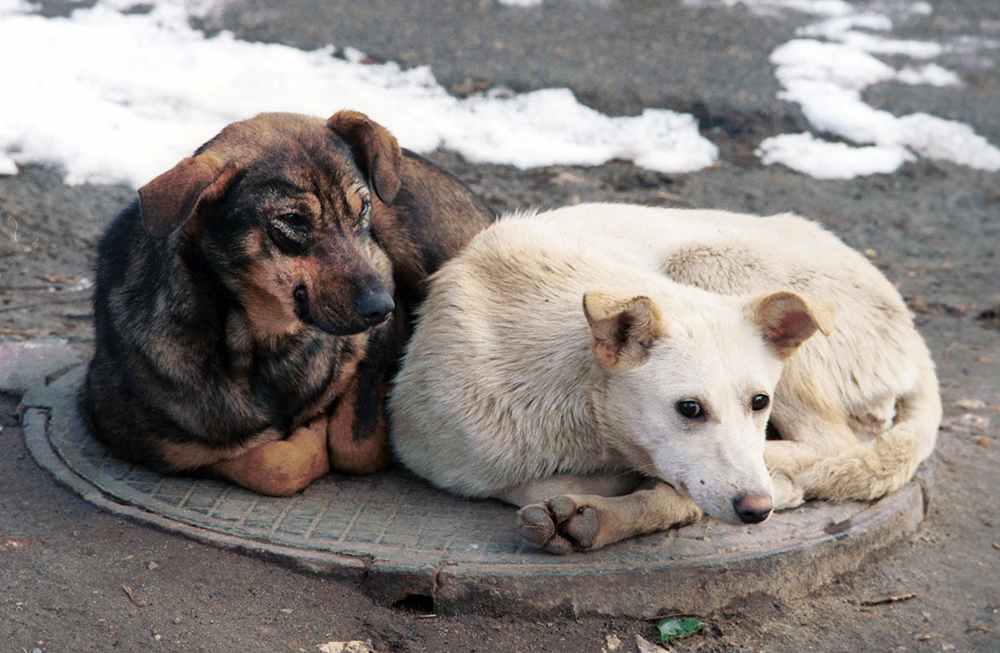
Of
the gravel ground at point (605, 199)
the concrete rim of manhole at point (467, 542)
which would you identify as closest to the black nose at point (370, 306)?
the concrete rim of manhole at point (467, 542)

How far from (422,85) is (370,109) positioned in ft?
2.44

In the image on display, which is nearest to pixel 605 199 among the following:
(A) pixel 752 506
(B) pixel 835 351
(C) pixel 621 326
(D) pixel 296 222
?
(B) pixel 835 351

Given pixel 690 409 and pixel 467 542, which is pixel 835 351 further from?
pixel 467 542

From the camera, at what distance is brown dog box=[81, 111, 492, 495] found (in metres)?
3.25

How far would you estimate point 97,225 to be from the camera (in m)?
6.29

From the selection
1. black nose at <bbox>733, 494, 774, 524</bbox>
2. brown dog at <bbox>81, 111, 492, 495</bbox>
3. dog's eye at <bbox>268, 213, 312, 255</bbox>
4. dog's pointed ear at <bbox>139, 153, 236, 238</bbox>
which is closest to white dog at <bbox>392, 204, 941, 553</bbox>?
black nose at <bbox>733, 494, 774, 524</bbox>

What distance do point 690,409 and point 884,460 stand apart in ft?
3.82

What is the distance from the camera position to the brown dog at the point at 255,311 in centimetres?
325

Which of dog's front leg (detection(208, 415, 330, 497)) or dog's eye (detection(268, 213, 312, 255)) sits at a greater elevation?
dog's eye (detection(268, 213, 312, 255))

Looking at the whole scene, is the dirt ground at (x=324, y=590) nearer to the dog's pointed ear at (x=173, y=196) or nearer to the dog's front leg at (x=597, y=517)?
the dog's front leg at (x=597, y=517)

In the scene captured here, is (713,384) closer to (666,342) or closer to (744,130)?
(666,342)

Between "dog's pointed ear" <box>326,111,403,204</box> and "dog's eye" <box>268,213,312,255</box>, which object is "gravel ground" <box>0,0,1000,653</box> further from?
"dog's pointed ear" <box>326,111,403,204</box>

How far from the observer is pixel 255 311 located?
3.45 m

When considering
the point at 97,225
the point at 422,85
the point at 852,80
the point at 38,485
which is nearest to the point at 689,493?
the point at 38,485
